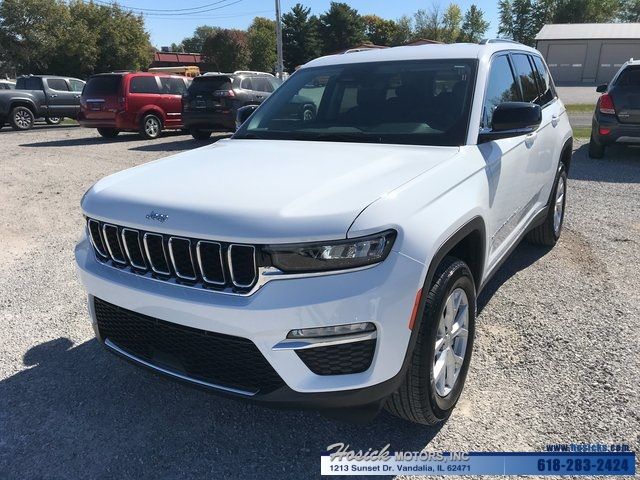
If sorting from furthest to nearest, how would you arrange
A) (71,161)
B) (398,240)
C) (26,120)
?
1. (26,120)
2. (71,161)
3. (398,240)

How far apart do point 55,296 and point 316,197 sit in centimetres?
309

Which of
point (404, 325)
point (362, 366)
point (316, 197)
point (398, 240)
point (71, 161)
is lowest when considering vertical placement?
point (71, 161)

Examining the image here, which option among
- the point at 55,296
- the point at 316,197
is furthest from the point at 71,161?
the point at 316,197

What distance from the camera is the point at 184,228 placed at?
7.20 ft

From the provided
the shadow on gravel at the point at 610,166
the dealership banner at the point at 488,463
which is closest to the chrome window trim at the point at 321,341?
the dealership banner at the point at 488,463

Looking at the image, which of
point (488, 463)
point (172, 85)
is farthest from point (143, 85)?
point (488, 463)

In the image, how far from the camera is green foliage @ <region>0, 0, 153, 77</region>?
1422 inches

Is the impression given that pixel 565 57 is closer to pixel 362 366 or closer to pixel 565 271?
Answer: pixel 565 271

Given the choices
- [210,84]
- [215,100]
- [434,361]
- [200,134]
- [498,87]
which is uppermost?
[498,87]

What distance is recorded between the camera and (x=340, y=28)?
68.5 meters

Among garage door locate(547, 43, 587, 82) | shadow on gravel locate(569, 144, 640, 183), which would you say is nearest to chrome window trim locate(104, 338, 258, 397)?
shadow on gravel locate(569, 144, 640, 183)

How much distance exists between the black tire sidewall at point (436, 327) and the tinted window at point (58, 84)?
1993 centimetres

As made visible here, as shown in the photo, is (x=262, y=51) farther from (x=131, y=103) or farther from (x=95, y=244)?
(x=95, y=244)

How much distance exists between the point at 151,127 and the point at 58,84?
22.3 ft
